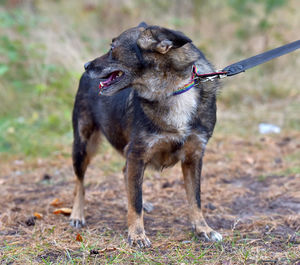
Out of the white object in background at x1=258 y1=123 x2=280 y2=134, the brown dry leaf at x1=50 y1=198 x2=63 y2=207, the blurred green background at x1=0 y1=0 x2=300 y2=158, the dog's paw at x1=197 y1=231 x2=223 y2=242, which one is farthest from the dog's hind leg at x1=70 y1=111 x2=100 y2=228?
the white object in background at x1=258 y1=123 x2=280 y2=134

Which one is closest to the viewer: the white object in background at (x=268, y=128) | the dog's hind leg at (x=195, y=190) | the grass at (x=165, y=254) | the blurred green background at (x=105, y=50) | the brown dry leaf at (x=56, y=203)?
the grass at (x=165, y=254)

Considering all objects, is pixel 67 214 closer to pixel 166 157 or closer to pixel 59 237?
pixel 59 237

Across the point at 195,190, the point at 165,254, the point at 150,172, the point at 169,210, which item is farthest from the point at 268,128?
the point at 165,254

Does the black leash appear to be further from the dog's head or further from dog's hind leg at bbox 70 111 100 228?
dog's hind leg at bbox 70 111 100 228

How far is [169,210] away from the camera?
4430 mm

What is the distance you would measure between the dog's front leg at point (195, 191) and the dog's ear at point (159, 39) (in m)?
1.03

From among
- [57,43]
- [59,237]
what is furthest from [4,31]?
[59,237]

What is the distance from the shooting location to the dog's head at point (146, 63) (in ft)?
10.8

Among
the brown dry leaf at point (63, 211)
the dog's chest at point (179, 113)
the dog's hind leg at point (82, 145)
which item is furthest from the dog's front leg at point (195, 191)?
the brown dry leaf at point (63, 211)

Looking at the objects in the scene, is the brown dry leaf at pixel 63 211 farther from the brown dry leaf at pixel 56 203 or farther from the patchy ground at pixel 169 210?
the brown dry leaf at pixel 56 203

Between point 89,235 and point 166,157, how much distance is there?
96 cm

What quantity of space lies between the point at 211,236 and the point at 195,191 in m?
0.43

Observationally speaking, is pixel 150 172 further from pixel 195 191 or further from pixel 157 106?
pixel 157 106

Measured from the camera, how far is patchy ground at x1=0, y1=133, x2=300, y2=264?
3166mm
